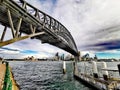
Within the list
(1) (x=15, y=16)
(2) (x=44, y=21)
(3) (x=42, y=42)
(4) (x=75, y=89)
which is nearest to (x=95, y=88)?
(4) (x=75, y=89)

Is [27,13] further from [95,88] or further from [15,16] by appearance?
[95,88]

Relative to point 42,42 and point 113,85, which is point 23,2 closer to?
point 42,42

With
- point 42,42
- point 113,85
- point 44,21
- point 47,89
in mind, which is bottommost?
point 47,89

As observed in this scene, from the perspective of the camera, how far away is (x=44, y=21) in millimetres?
14586

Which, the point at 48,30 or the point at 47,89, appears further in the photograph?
the point at 47,89

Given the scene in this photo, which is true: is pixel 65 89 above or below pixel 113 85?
below

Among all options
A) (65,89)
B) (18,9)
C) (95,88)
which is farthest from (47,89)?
(18,9)

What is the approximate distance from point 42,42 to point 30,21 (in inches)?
294

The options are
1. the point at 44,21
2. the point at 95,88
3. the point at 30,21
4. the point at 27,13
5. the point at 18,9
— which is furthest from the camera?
the point at 95,88

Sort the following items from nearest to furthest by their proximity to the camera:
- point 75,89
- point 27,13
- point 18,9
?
1. point 18,9
2. point 27,13
3. point 75,89

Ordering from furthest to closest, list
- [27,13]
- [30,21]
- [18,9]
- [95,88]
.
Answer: [95,88] → [30,21] → [27,13] → [18,9]

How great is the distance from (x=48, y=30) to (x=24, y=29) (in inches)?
107

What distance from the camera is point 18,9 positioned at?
10.2m

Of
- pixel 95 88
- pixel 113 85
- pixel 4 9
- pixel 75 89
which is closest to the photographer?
pixel 4 9
